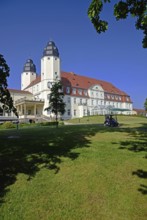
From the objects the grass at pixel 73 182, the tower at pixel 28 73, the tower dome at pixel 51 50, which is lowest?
the grass at pixel 73 182

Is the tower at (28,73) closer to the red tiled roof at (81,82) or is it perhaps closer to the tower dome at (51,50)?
the red tiled roof at (81,82)

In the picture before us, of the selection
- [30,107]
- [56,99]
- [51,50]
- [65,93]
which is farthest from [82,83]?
[56,99]

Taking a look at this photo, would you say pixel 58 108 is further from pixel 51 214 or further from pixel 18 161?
pixel 51 214

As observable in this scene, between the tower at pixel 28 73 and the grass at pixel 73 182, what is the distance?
6918 cm

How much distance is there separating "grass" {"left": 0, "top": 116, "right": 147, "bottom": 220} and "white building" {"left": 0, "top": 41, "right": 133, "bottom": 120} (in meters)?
45.4

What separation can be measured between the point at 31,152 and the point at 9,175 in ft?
7.16

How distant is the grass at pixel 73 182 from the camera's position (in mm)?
6414

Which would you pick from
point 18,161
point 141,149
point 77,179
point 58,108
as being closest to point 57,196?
point 77,179

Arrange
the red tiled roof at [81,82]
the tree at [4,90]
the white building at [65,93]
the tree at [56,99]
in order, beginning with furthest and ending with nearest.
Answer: the red tiled roof at [81,82] → the white building at [65,93] → the tree at [56,99] → the tree at [4,90]

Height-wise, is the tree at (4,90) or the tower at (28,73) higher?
the tower at (28,73)

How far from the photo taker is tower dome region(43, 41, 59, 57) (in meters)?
64.9

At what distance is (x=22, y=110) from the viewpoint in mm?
62938

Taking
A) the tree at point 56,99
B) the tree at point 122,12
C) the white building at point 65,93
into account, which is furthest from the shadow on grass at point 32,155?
the white building at point 65,93

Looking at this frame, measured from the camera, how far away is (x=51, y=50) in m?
65.1
